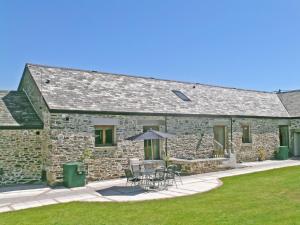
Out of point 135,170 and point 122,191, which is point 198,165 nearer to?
point 135,170

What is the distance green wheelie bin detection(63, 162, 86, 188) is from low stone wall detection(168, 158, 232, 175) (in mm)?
5207

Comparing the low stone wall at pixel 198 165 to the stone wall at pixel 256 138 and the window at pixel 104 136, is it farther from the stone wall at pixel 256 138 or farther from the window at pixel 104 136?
the stone wall at pixel 256 138

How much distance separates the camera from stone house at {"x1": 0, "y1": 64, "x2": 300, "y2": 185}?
1425 cm

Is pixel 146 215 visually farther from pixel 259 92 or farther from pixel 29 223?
pixel 259 92

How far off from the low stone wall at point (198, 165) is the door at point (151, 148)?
925 mm

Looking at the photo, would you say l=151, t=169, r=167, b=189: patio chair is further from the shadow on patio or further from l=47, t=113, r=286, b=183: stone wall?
l=47, t=113, r=286, b=183: stone wall

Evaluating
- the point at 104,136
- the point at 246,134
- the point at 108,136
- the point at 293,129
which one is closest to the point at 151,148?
the point at 108,136

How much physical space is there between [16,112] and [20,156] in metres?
2.26

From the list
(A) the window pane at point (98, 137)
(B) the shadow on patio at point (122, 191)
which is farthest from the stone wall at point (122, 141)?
(B) the shadow on patio at point (122, 191)

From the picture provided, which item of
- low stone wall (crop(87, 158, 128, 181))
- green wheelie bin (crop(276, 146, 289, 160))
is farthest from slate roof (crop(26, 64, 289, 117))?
green wheelie bin (crop(276, 146, 289, 160))

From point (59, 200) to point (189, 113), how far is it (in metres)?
9.85

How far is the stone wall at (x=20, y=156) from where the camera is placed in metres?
13.9

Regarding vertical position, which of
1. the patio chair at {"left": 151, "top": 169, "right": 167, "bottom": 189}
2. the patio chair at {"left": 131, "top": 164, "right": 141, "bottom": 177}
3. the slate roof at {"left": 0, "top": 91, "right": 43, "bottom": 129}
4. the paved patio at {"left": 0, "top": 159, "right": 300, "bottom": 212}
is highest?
the slate roof at {"left": 0, "top": 91, "right": 43, "bottom": 129}

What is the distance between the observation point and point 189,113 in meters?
18.7
